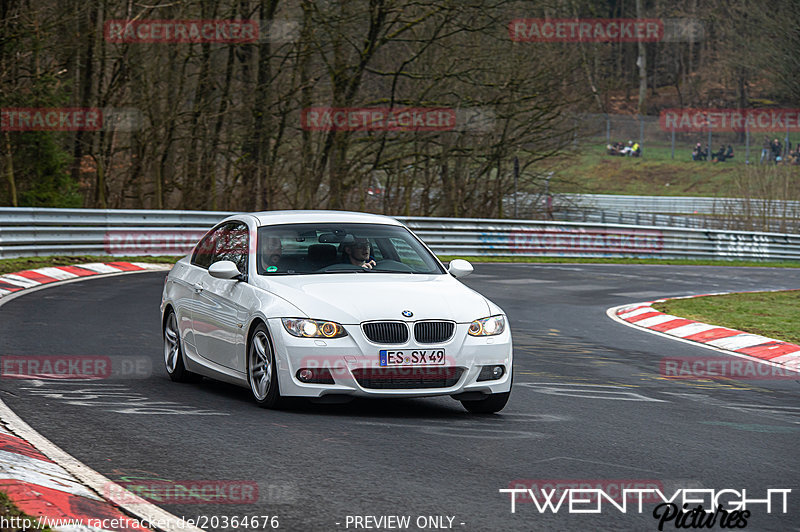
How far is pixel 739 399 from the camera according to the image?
1003cm

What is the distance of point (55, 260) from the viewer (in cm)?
2273

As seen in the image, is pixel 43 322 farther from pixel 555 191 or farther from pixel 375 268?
pixel 555 191

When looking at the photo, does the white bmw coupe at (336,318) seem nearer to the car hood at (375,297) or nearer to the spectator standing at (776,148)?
the car hood at (375,297)

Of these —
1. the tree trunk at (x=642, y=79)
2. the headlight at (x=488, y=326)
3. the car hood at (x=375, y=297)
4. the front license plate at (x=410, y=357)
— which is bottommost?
the front license plate at (x=410, y=357)

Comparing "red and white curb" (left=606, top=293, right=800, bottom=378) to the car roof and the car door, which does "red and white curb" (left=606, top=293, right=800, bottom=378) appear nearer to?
the car roof

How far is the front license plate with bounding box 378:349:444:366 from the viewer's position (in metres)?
7.86

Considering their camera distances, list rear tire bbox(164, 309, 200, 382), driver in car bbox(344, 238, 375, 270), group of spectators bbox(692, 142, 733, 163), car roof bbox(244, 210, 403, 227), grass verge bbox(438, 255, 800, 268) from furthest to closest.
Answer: group of spectators bbox(692, 142, 733, 163) < grass verge bbox(438, 255, 800, 268) < rear tire bbox(164, 309, 200, 382) < car roof bbox(244, 210, 403, 227) < driver in car bbox(344, 238, 375, 270)

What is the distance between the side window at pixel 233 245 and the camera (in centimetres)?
931

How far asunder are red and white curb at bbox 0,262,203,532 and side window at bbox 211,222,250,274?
2621mm

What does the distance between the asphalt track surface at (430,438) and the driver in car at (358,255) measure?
3.60 ft

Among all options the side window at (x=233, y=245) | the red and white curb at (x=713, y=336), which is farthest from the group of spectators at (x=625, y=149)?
the side window at (x=233, y=245)

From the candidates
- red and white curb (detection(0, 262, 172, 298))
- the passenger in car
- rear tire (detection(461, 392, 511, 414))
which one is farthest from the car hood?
red and white curb (detection(0, 262, 172, 298))

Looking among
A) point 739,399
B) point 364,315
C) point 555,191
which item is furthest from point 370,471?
point 555,191

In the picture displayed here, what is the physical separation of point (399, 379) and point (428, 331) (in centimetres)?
39
